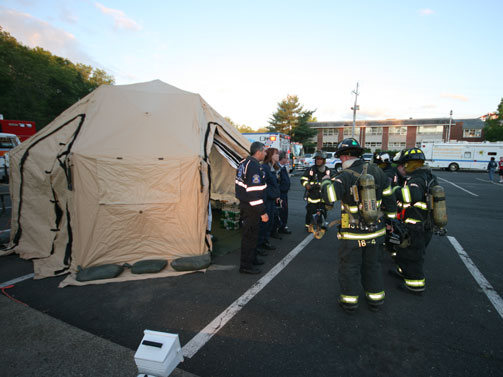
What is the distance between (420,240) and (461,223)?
5246 mm

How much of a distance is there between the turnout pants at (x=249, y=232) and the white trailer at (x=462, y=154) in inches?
1177

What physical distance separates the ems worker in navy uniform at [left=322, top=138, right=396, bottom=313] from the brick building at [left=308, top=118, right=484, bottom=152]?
41664 mm

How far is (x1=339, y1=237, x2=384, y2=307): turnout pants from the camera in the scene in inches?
119

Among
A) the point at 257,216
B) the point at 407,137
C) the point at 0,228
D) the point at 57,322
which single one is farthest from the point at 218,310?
the point at 407,137

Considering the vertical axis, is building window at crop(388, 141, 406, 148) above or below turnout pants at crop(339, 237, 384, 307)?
above

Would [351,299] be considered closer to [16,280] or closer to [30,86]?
[16,280]

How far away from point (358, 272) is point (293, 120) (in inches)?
1689

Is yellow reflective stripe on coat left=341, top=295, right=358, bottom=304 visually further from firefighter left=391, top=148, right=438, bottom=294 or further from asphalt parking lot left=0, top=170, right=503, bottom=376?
firefighter left=391, top=148, right=438, bottom=294

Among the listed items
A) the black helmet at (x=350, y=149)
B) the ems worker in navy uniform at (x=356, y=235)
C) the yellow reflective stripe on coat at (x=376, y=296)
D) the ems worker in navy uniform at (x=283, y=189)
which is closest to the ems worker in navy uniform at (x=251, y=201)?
the ems worker in navy uniform at (x=356, y=235)

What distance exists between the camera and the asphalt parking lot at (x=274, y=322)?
2.34m

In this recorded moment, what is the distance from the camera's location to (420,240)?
3559 mm

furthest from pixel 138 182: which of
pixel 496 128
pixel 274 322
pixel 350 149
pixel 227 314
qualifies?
pixel 496 128

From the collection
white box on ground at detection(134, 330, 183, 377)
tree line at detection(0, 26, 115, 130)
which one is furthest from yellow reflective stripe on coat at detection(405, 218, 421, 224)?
tree line at detection(0, 26, 115, 130)

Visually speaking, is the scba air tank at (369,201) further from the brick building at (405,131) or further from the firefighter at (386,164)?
the brick building at (405,131)
